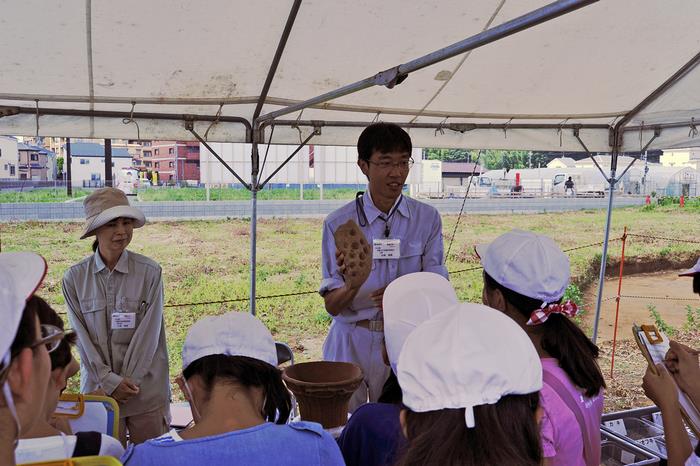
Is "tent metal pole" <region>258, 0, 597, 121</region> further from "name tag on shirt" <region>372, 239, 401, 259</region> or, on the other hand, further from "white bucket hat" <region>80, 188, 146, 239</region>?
"white bucket hat" <region>80, 188, 146, 239</region>

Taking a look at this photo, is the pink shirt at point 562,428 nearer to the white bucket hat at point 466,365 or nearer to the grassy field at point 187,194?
the white bucket hat at point 466,365

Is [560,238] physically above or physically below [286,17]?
below

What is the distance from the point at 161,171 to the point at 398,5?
35395 millimetres

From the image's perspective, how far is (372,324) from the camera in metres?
2.46

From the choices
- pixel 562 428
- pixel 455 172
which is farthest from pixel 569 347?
pixel 455 172

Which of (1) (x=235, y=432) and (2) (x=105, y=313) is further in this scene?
(2) (x=105, y=313)

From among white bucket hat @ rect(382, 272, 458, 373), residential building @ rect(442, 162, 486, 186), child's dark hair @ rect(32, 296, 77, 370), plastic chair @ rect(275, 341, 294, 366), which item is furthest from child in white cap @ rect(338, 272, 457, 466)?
residential building @ rect(442, 162, 486, 186)

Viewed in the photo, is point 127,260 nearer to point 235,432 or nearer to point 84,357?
point 84,357

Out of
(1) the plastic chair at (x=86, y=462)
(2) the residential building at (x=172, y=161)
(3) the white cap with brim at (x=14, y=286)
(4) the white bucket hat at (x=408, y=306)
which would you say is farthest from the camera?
(2) the residential building at (x=172, y=161)

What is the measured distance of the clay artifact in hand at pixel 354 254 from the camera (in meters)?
2.13

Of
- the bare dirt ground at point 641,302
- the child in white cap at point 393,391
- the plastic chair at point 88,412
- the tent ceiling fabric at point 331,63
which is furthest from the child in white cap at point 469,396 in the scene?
the bare dirt ground at point 641,302

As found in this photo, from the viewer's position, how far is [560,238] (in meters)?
16.8

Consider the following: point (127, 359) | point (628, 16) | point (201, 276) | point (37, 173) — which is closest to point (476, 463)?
point (127, 359)

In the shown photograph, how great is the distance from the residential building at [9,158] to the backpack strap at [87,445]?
2197 centimetres
